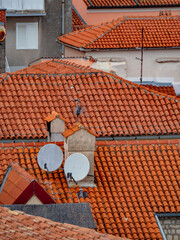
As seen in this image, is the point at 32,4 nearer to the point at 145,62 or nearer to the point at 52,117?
the point at 145,62

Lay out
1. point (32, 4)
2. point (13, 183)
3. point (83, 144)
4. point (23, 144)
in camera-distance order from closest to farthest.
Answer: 1. point (13, 183)
2. point (83, 144)
3. point (23, 144)
4. point (32, 4)

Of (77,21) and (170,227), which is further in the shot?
(77,21)

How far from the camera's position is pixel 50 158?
27172 mm

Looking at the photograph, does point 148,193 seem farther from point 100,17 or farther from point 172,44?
point 100,17

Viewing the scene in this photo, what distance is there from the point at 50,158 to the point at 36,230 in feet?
30.1

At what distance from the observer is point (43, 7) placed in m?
51.1

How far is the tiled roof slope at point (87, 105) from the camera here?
99.5 ft

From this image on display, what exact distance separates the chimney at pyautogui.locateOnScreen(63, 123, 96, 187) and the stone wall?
238 cm

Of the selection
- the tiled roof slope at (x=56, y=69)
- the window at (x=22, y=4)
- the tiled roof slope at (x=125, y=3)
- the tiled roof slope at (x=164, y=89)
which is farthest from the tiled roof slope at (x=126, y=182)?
the tiled roof slope at (x=125, y=3)

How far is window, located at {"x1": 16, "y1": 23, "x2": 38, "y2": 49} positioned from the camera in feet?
168

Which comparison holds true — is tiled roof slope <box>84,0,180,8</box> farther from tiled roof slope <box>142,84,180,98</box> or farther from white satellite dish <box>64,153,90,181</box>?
white satellite dish <box>64,153,90,181</box>

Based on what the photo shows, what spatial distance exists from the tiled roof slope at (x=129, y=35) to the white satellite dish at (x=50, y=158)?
1952 cm

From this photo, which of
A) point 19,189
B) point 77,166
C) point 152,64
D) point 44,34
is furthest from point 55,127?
point 44,34

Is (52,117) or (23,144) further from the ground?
(52,117)
